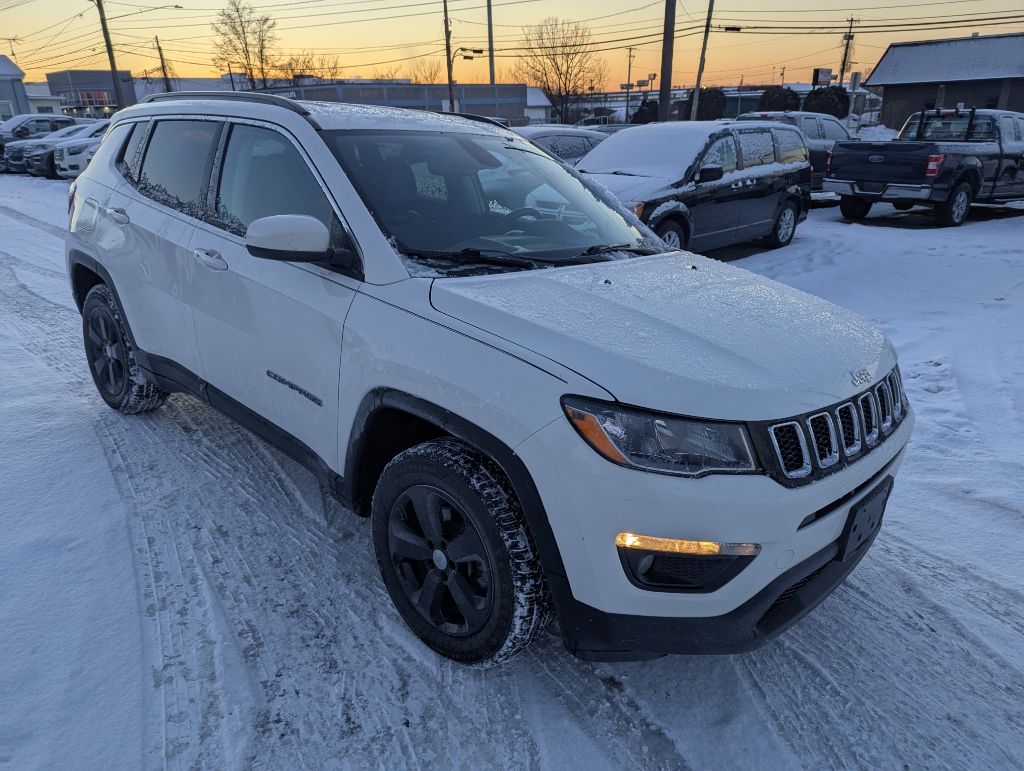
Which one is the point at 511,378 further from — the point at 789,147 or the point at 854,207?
the point at 854,207

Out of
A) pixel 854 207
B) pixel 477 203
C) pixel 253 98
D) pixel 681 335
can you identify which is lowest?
pixel 854 207

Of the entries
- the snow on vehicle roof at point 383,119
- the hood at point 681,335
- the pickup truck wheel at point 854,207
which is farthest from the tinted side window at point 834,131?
the hood at point 681,335

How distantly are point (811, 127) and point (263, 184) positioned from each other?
608 inches

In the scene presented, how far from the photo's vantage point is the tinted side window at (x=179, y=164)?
333 centimetres

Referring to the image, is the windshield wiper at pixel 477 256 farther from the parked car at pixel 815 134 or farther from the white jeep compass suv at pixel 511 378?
the parked car at pixel 815 134

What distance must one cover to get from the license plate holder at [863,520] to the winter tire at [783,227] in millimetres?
8275

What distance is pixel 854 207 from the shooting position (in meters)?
12.5

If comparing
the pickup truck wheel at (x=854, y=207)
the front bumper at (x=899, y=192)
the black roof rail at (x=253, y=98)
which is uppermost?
the black roof rail at (x=253, y=98)

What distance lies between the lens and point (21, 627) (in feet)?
8.33

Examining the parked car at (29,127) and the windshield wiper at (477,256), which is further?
the parked car at (29,127)

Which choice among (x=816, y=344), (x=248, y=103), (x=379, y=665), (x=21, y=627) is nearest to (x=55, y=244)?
(x=248, y=103)

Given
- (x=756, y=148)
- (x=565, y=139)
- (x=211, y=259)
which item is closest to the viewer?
(x=211, y=259)

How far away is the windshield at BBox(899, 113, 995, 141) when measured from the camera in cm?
1223

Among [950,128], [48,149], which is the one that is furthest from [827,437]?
[48,149]
